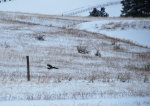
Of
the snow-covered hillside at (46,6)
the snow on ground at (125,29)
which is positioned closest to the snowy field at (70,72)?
the snow on ground at (125,29)

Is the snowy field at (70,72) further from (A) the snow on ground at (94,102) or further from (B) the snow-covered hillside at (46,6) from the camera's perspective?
(B) the snow-covered hillside at (46,6)

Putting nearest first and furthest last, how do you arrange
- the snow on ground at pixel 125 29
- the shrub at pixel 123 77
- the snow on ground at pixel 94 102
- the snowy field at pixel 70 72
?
the snow on ground at pixel 94 102 → the snowy field at pixel 70 72 → the shrub at pixel 123 77 → the snow on ground at pixel 125 29

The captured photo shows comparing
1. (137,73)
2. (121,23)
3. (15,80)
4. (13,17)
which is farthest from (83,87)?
(13,17)

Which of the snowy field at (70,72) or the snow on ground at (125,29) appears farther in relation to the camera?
the snow on ground at (125,29)

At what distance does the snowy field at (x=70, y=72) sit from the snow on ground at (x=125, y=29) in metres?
4.41

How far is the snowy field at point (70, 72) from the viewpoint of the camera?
292 inches

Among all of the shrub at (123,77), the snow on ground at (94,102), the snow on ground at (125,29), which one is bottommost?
the snow on ground at (94,102)

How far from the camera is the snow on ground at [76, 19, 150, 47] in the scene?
24000mm

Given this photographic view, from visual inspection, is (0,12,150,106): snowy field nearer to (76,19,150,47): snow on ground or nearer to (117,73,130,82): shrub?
(117,73,130,82): shrub

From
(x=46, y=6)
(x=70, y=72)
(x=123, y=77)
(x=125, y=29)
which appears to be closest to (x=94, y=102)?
(x=123, y=77)

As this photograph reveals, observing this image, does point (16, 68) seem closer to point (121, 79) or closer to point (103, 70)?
point (103, 70)

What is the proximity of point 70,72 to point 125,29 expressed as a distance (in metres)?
17.6

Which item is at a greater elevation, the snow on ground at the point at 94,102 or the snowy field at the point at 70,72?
the snowy field at the point at 70,72

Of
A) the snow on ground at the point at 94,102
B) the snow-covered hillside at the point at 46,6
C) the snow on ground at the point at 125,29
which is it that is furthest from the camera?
the snow-covered hillside at the point at 46,6
